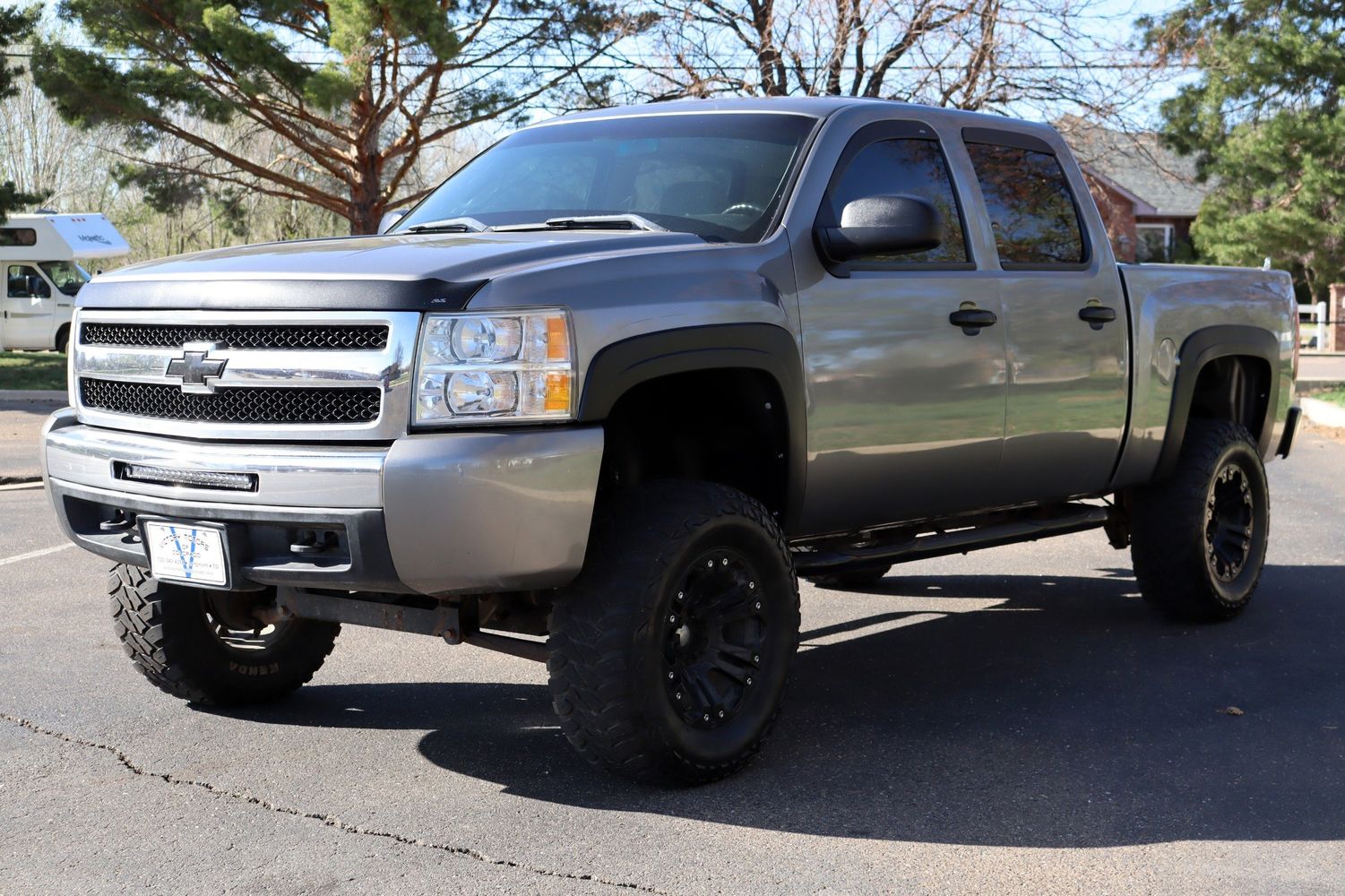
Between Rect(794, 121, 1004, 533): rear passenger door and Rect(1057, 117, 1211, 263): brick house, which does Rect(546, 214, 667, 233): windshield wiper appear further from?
Rect(1057, 117, 1211, 263): brick house

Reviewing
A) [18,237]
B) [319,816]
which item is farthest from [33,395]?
[319,816]

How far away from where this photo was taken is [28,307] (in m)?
32.5

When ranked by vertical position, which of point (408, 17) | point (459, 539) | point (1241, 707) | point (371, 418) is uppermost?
point (408, 17)

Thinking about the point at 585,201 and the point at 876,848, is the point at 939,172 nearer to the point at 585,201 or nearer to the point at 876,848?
the point at 585,201

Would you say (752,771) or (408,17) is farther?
(408,17)

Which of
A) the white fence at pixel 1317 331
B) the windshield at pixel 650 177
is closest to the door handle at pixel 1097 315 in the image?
the windshield at pixel 650 177

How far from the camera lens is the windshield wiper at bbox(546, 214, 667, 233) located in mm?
5137

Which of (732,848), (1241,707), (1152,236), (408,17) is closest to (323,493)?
(732,848)

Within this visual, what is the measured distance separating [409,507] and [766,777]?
1.48 metres

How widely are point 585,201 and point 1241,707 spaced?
293 cm

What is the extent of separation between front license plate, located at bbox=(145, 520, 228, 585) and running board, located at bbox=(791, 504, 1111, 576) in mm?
1826

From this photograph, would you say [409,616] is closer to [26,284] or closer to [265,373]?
[265,373]

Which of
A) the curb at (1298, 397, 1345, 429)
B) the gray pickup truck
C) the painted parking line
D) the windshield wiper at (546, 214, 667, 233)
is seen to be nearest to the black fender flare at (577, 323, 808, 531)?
the gray pickup truck

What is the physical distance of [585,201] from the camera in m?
5.52
